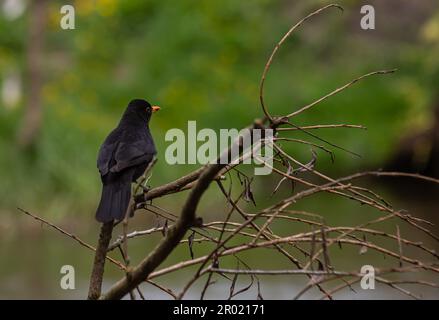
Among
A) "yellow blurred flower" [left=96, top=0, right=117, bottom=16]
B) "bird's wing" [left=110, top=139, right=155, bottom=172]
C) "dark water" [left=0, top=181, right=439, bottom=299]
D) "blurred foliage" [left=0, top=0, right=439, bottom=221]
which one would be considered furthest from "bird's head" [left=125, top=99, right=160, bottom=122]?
"yellow blurred flower" [left=96, top=0, right=117, bottom=16]

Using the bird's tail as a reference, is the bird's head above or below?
above

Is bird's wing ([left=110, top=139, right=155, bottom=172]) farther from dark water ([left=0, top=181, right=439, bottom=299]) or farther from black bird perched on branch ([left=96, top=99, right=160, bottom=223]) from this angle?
dark water ([left=0, top=181, right=439, bottom=299])

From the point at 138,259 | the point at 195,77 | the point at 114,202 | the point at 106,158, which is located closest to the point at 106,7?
the point at 195,77

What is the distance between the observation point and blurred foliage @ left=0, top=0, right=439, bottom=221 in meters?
10.4

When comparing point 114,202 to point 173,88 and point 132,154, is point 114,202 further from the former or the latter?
point 173,88

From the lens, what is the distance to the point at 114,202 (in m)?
2.87

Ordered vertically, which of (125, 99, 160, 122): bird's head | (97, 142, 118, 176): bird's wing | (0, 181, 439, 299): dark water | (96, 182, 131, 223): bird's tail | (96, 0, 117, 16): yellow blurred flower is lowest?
(96, 182, 131, 223): bird's tail

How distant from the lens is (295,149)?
12391 millimetres

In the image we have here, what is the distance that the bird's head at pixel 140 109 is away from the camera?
3.49 meters

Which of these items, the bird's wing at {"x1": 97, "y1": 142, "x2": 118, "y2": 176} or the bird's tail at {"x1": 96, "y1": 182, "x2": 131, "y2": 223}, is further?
the bird's wing at {"x1": 97, "y1": 142, "x2": 118, "y2": 176}

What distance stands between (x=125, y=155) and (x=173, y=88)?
1004 centimetres

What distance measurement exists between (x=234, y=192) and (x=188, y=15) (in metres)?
4.90

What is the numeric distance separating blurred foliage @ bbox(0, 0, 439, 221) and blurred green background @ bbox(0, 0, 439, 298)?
21 mm
